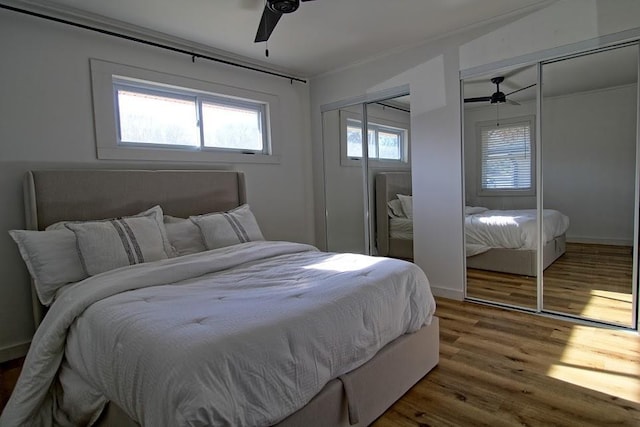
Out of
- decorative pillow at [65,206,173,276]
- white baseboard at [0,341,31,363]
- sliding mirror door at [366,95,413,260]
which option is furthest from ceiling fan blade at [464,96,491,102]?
white baseboard at [0,341,31,363]

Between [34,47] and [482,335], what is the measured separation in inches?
152

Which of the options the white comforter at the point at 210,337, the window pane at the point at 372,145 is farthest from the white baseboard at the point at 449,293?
the window pane at the point at 372,145

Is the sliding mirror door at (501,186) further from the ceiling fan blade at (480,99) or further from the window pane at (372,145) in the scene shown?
the window pane at (372,145)

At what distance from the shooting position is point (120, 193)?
9.39 ft

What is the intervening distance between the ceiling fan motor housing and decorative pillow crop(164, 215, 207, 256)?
5.66 ft

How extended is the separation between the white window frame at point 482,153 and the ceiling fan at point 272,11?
2.01 meters

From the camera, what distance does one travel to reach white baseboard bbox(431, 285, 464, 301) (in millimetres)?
3410

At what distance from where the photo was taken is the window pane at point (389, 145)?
152 inches

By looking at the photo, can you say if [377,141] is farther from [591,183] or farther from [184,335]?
[184,335]

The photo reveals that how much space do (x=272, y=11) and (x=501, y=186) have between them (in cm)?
238

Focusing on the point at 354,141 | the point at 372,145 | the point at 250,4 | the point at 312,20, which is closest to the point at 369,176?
the point at 372,145

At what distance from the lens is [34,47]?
259cm

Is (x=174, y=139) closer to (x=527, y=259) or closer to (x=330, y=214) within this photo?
(x=330, y=214)

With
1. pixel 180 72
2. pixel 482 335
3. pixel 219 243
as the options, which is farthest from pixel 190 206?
pixel 482 335
